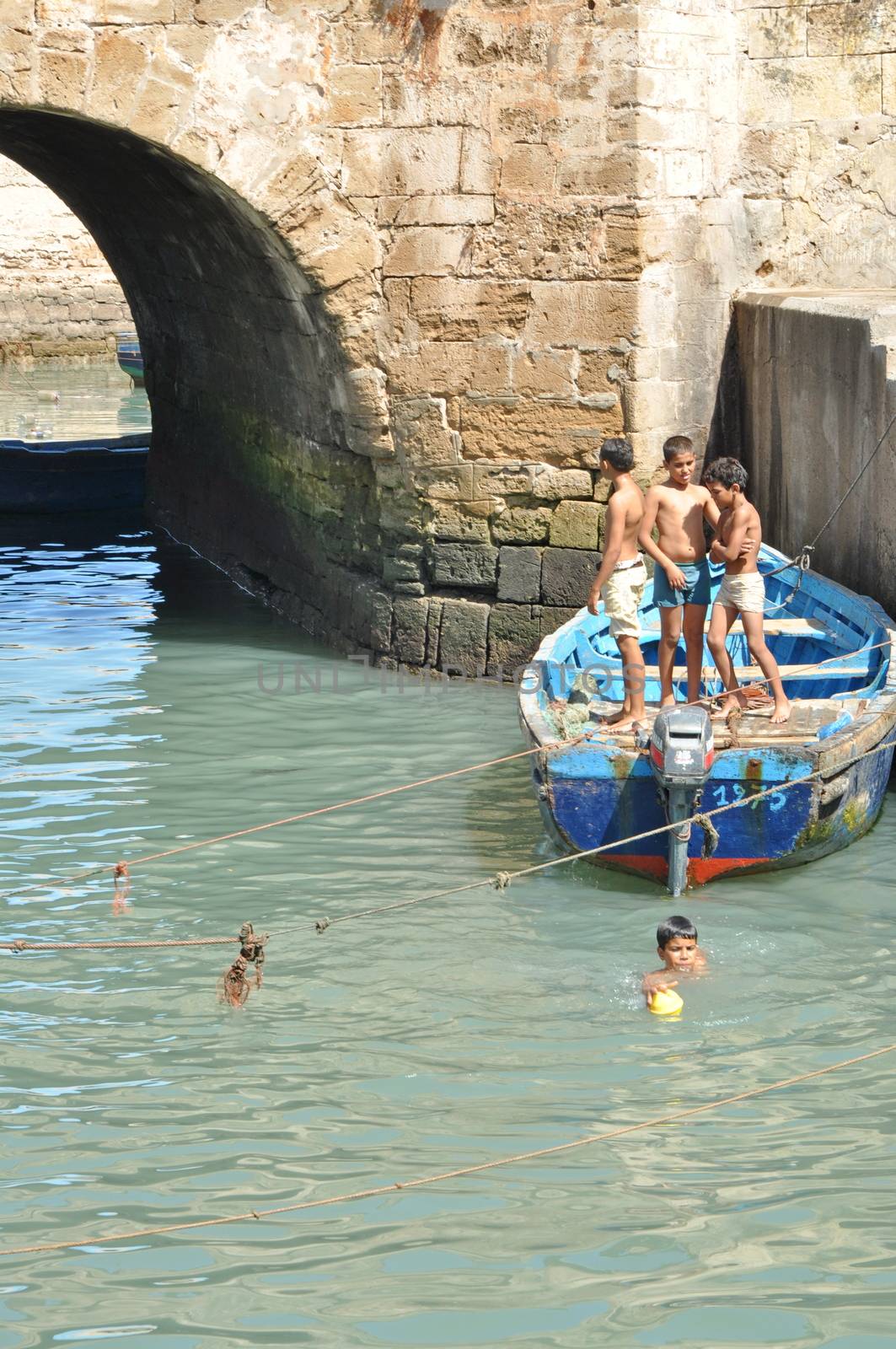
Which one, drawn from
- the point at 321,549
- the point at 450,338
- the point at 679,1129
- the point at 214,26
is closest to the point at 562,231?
the point at 450,338

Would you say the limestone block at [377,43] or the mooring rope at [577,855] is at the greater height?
the limestone block at [377,43]

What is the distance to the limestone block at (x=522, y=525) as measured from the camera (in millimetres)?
9547

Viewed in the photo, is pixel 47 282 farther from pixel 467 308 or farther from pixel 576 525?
pixel 576 525

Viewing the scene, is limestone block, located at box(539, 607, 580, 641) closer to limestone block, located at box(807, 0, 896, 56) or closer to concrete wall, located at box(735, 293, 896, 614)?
concrete wall, located at box(735, 293, 896, 614)

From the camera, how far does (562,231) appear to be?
30.2ft

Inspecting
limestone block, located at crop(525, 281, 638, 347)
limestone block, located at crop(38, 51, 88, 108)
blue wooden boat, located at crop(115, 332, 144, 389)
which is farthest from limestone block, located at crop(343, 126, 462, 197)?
blue wooden boat, located at crop(115, 332, 144, 389)

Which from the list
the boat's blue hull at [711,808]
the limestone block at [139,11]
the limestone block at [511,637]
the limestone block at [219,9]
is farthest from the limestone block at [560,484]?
the boat's blue hull at [711,808]

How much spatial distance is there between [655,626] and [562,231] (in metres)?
2.22

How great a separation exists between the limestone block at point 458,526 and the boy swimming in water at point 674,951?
447 cm

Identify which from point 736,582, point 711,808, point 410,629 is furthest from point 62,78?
point 711,808

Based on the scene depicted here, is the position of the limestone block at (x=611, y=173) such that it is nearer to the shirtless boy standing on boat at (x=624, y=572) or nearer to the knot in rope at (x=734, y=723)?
the shirtless boy standing on boat at (x=624, y=572)

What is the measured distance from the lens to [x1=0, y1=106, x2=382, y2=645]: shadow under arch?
1022 cm

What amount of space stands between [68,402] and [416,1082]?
69.8 ft

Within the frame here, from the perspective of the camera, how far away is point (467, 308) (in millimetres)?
9469
